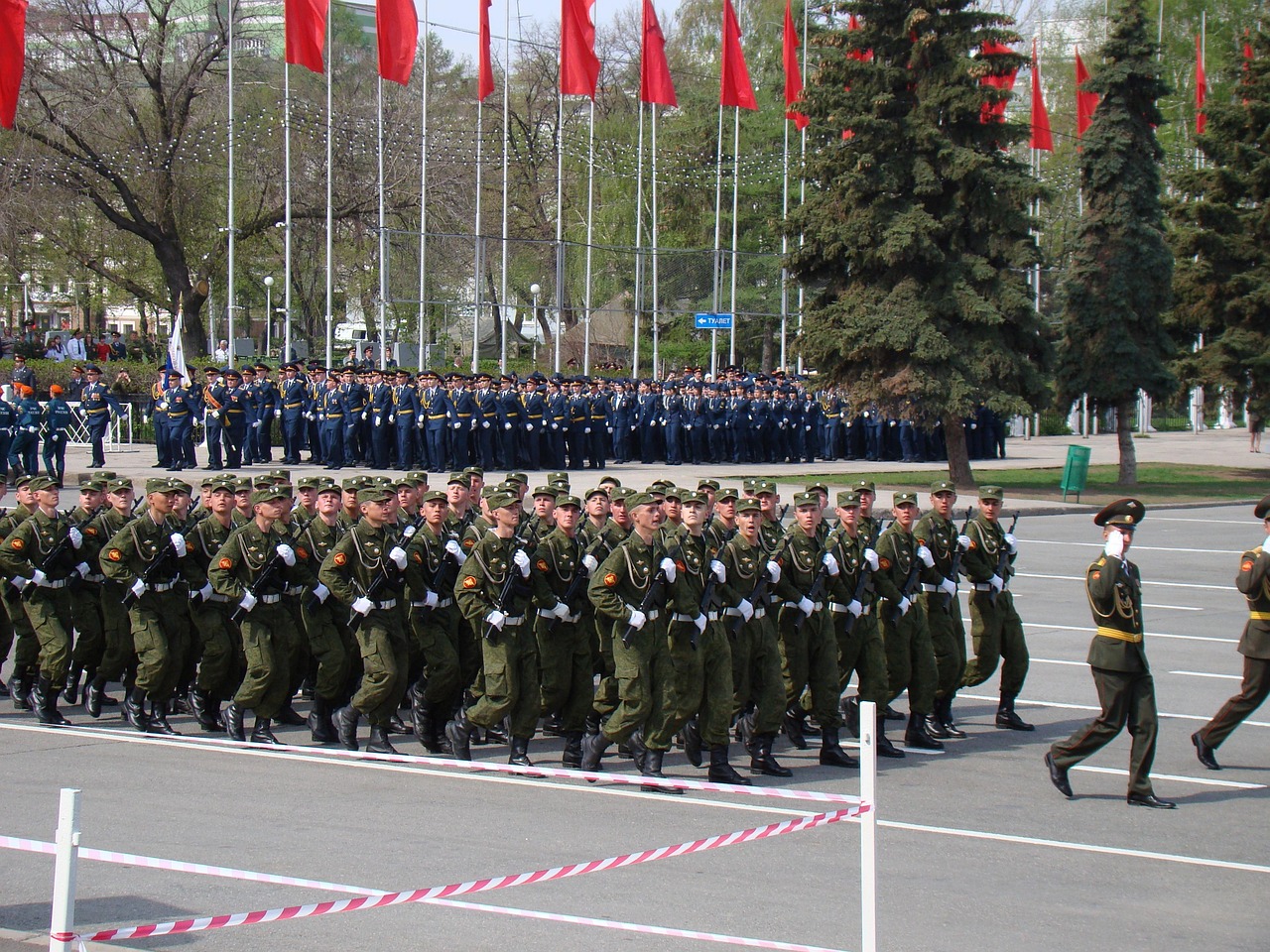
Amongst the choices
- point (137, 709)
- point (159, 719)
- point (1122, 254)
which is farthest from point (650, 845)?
point (1122, 254)

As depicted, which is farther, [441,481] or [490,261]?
[490,261]

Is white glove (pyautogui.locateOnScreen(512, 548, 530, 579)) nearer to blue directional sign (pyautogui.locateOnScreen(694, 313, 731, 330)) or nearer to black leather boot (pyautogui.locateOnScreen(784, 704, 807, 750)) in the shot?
black leather boot (pyautogui.locateOnScreen(784, 704, 807, 750))

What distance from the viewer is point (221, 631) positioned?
10.9m

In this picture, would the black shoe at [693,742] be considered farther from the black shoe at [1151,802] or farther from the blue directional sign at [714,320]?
the blue directional sign at [714,320]

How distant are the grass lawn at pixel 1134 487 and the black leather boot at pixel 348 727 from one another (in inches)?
726

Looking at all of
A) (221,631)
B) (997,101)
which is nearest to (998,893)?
(221,631)

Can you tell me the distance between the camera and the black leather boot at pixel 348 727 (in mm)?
10352

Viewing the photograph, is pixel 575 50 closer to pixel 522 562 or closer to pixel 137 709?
pixel 137 709

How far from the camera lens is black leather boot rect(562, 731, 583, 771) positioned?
396 inches

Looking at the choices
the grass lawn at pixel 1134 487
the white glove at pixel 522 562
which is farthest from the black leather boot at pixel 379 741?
the grass lawn at pixel 1134 487

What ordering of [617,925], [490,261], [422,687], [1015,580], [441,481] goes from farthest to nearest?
[490,261], [441,481], [1015,580], [422,687], [617,925]

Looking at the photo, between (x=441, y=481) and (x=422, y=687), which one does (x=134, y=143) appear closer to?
(x=441, y=481)

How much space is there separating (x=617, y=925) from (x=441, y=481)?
2038 centimetres

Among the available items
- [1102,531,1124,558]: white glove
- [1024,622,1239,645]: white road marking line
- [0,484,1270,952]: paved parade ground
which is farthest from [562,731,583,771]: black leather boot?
[1024,622,1239,645]: white road marking line
